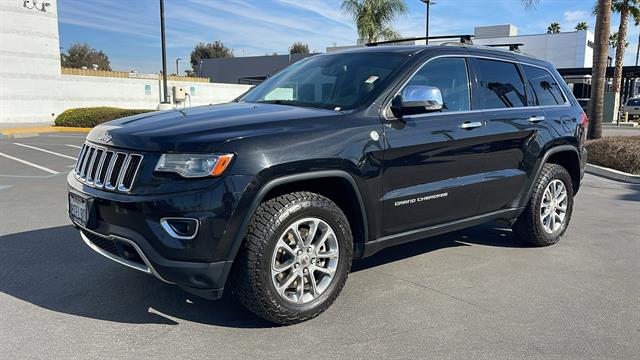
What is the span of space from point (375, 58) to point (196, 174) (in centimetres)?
201

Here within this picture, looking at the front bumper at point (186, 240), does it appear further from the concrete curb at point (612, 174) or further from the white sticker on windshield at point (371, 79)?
the concrete curb at point (612, 174)

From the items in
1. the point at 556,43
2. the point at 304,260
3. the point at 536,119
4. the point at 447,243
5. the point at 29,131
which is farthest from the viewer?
the point at 556,43

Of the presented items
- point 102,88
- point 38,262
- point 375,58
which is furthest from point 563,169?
point 102,88

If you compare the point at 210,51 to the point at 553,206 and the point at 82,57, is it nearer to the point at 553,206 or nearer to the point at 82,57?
the point at 82,57

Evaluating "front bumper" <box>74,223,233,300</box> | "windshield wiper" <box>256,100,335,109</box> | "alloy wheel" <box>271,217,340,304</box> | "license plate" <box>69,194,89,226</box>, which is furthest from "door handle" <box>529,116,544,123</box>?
"license plate" <box>69,194,89,226</box>

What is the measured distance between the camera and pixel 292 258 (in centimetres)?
352

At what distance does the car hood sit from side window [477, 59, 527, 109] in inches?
66.8

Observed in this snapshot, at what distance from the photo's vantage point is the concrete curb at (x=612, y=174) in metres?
9.95

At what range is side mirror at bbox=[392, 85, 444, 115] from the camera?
12.7 feet

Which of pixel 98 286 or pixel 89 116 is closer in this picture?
pixel 98 286

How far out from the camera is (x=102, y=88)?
2805cm

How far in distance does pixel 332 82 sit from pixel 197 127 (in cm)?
145

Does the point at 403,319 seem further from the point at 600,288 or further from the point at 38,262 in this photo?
the point at 38,262

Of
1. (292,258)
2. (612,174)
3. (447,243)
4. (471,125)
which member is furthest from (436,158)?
(612,174)
